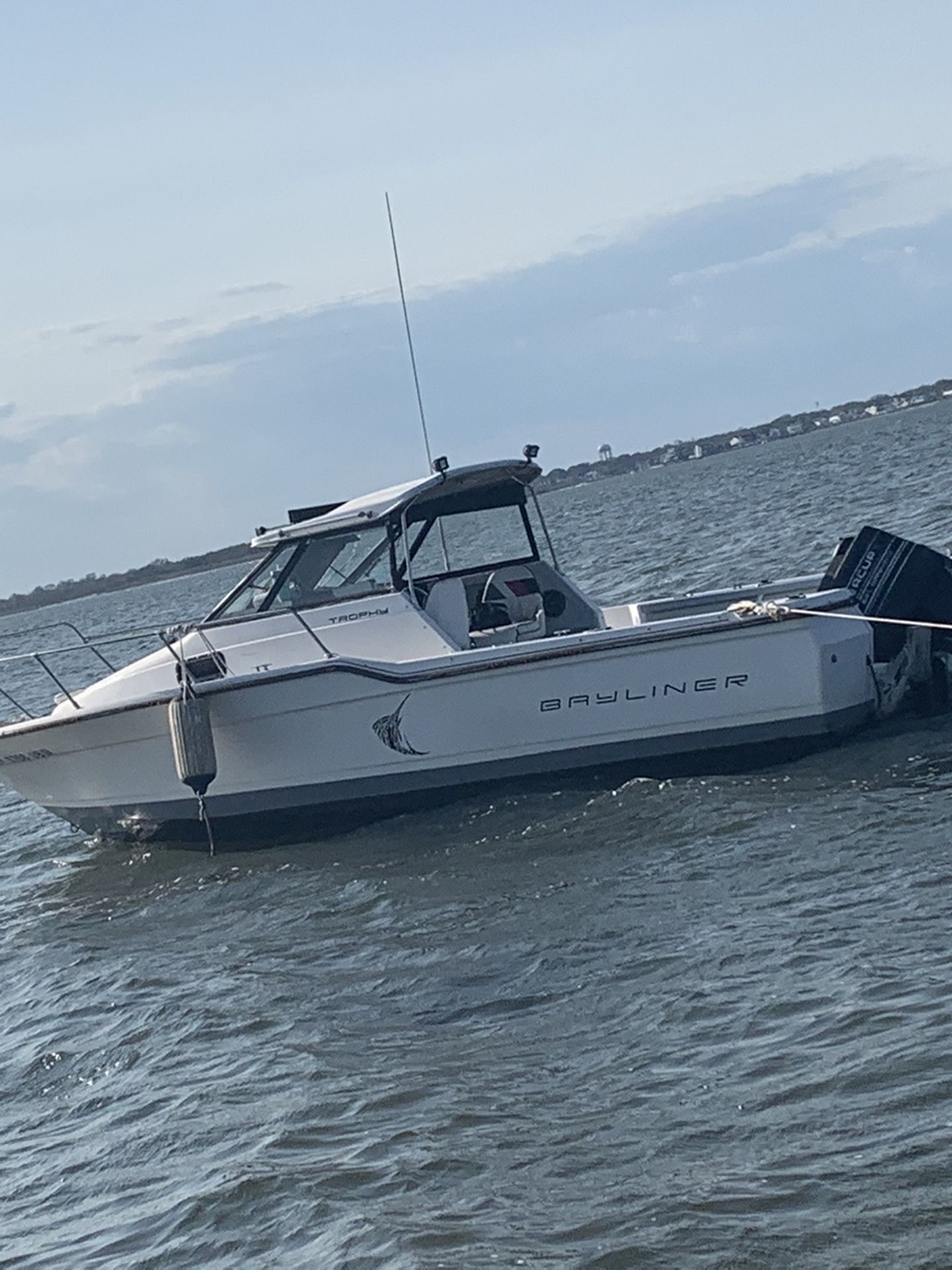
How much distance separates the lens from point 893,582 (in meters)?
10.9

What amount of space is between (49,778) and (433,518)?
349 centimetres

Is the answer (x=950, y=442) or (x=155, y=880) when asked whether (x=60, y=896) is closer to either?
(x=155, y=880)

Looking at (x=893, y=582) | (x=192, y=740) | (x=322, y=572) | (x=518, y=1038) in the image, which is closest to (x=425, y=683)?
(x=322, y=572)

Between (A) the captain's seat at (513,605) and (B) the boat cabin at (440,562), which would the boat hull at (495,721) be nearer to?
(B) the boat cabin at (440,562)

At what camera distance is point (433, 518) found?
480 inches

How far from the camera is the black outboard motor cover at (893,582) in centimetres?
1081

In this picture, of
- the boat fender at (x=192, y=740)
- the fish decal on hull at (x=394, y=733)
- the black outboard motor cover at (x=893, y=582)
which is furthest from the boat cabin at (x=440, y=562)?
the black outboard motor cover at (x=893, y=582)

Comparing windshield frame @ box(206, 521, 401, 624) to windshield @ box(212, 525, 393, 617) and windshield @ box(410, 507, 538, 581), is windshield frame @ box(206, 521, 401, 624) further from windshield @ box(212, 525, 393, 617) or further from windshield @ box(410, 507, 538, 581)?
windshield @ box(410, 507, 538, 581)

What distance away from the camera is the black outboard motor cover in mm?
10812

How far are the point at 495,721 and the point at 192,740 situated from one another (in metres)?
2.05

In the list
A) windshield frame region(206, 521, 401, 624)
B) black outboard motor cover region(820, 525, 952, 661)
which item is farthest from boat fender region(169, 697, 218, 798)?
black outboard motor cover region(820, 525, 952, 661)

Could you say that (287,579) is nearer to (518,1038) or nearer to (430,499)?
(430,499)

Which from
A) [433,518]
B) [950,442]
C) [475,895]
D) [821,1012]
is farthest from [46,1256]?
[950,442]

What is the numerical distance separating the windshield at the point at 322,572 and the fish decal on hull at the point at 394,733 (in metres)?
1.08
